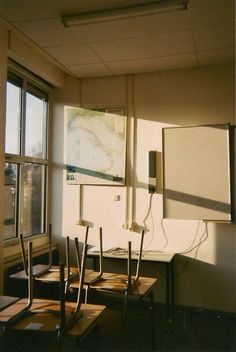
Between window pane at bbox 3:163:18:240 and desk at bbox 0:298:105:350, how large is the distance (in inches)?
61.8

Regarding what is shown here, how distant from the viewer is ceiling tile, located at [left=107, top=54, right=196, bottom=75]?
12.7 ft

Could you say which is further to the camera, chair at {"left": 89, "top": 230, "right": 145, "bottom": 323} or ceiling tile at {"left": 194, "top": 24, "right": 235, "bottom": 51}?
ceiling tile at {"left": 194, "top": 24, "right": 235, "bottom": 51}

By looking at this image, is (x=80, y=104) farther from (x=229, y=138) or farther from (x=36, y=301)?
(x=36, y=301)

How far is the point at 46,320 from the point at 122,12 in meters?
2.49

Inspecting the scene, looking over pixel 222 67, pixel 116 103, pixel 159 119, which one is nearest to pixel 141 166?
pixel 159 119

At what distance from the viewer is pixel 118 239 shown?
14.1ft

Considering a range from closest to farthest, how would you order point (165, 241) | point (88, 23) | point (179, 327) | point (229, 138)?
1. point (88, 23)
2. point (179, 327)
3. point (229, 138)
4. point (165, 241)

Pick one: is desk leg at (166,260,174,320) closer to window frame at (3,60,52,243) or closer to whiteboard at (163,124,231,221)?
whiteboard at (163,124,231,221)

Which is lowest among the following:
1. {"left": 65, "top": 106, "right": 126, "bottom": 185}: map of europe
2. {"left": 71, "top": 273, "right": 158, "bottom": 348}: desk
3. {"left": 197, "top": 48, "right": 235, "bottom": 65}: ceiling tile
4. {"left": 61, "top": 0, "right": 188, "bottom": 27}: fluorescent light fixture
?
{"left": 71, "top": 273, "right": 158, "bottom": 348}: desk

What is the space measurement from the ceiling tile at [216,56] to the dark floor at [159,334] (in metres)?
2.96

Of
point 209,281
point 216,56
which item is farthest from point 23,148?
point 209,281

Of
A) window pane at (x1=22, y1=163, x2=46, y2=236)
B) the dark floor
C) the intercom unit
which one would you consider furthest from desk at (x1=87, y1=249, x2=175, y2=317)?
window pane at (x1=22, y1=163, x2=46, y2=236)

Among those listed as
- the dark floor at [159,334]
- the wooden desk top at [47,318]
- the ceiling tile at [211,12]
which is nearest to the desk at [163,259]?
the dark floor at [159,334]

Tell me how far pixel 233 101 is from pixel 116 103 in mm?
1492
